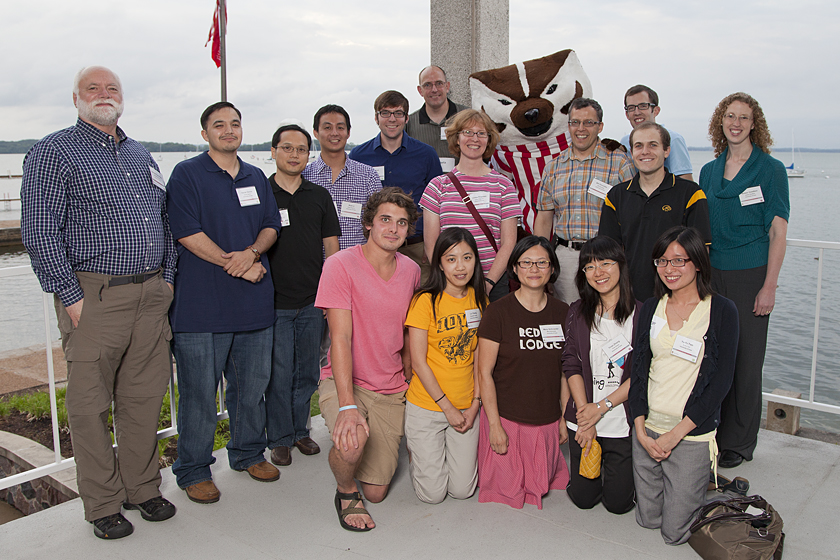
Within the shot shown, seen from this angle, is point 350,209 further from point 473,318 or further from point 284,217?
point 473,318

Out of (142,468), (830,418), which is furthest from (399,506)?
(830,418)

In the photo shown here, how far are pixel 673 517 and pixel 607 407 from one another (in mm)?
469

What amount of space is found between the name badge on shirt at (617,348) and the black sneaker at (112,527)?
205 centimetres

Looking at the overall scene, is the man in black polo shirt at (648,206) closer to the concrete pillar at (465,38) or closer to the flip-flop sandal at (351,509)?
the flip-flop sandal at (351,509)

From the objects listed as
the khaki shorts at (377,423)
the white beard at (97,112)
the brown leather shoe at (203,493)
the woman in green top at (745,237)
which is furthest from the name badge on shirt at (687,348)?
the white beard at (97,112)

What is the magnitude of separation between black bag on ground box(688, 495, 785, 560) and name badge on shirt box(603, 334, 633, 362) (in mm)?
639

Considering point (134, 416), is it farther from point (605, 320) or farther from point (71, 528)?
point (605, 320)

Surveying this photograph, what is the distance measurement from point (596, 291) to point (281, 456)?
173 cm

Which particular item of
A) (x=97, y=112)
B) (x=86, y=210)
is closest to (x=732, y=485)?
(x=86, y=210)

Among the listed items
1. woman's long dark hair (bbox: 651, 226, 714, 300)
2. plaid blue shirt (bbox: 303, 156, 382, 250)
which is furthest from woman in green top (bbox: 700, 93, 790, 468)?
plaid blue shirt (bbox: 303, 156, 382, 250)

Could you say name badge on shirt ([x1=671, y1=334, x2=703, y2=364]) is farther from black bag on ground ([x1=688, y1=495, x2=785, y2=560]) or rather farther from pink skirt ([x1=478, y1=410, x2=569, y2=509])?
pink skirt ([x1=478, y1=410, x2=569, y2=509])

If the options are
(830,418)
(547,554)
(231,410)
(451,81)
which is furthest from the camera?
(830,418)

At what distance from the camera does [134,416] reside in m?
2.49

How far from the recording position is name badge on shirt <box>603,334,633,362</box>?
8.28ft
